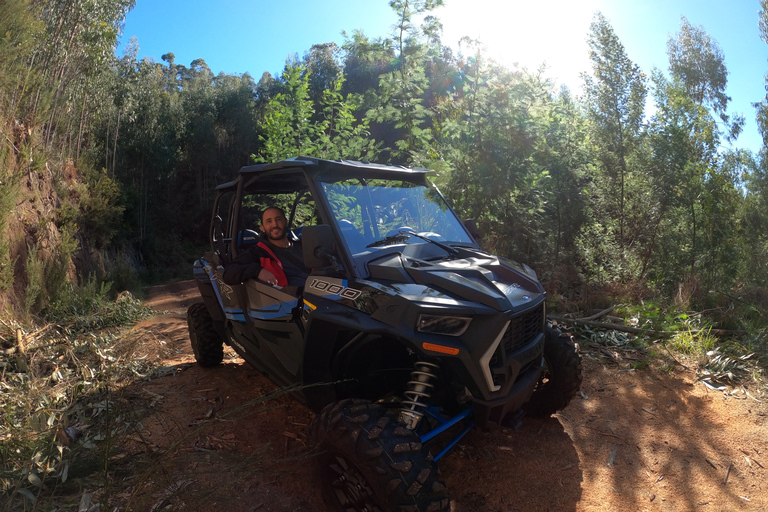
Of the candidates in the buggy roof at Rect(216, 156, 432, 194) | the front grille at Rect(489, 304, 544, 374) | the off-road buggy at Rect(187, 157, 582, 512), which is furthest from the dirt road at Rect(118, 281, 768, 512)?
the buggy roof at Rect(216, 156, 432, 194)

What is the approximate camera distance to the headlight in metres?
2.70

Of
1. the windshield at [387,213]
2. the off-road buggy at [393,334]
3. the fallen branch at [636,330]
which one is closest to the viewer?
the off-road buggy at [393,334]

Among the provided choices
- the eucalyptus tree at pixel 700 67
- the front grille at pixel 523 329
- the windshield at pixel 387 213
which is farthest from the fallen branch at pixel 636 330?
the eucalyptus tree at pixel 700 67

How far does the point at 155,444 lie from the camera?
3922 mm

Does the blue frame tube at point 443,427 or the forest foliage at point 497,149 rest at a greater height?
the forest foliage at point 497,149

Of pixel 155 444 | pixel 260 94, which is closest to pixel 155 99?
pixel 260 94

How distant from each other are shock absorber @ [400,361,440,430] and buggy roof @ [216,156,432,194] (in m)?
1.49

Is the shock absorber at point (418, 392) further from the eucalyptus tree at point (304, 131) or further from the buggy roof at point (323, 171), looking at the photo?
the eucalyptus tree at point (304, 131)

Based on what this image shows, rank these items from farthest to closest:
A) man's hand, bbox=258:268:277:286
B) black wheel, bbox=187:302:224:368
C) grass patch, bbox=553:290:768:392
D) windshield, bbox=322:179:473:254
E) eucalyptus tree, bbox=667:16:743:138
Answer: eucalyptus tree, bbox=667:16:743:138, black wheel, bbox=187:302:224:368, grass patch, bbox=553:290:768:392, man's hand, bbox=258:268:277:286, windshield, bbox=322:179:473:254

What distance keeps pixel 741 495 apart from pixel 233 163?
33.1 m

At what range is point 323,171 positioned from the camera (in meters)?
3.54

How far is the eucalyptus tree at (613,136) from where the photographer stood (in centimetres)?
1030

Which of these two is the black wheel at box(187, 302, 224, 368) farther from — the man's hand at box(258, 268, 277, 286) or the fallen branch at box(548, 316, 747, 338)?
the fallen branch at box(548, 316, 747, 338)

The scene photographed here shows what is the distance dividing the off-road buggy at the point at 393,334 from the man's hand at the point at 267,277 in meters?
0.07
